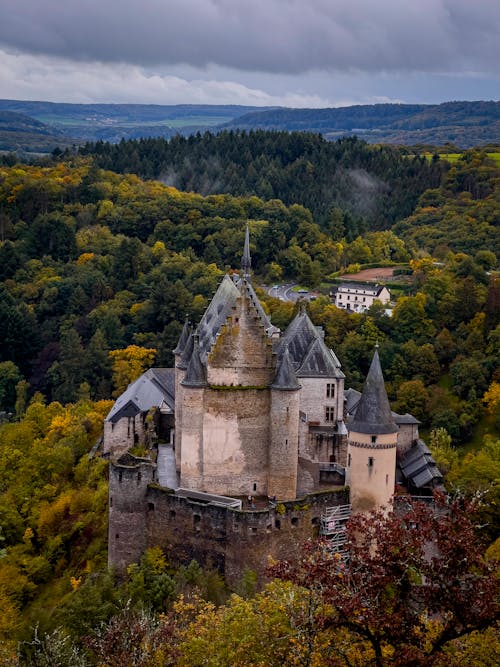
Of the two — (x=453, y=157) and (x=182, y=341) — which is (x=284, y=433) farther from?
(x=453, y=157)

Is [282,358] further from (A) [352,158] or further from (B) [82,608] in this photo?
(A) [352,158]

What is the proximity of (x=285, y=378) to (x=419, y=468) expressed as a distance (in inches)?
516

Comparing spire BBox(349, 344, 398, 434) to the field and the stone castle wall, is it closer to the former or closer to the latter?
the stone castle wall

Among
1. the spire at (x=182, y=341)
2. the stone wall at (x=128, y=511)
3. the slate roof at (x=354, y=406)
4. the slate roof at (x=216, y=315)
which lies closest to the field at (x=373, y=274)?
the slate roof at (x=354, y=406)

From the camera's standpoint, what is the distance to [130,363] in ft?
255

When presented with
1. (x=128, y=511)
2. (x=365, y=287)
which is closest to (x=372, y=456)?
(x=128, y=511)

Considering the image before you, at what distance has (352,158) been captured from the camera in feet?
530

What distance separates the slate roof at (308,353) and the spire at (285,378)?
587 centimetres

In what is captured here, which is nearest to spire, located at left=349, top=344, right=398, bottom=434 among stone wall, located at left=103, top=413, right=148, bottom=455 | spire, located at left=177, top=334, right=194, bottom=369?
spire, located at left=177, top=334, right=194, bottom=369

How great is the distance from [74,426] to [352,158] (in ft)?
376

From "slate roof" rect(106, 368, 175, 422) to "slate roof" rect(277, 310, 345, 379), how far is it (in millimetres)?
8821

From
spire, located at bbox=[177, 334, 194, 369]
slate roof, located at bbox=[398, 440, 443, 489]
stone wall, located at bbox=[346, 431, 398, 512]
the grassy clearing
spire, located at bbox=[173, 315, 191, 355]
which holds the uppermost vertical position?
the grassy clearing

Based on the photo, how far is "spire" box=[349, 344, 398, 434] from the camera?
37.2 meters

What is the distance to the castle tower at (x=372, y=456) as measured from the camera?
37.0 metres
